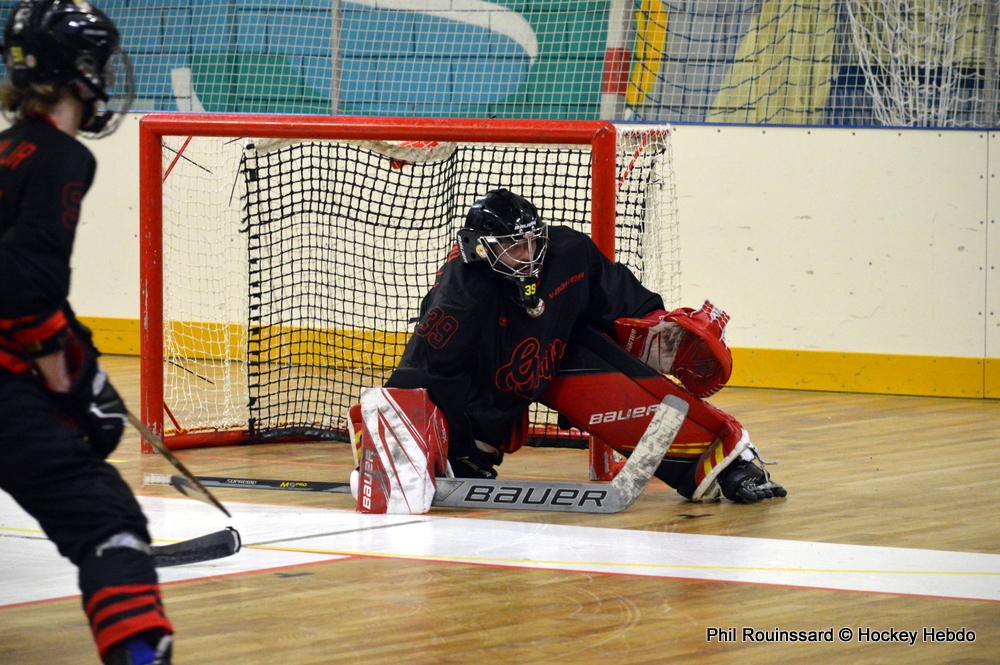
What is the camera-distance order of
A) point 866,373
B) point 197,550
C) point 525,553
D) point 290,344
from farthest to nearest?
point 866,373
point 290,344
point 525,553
point 197,550

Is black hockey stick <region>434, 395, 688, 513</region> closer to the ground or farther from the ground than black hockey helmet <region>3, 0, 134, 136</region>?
closer to the ground

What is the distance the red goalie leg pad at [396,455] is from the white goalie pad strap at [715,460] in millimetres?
854

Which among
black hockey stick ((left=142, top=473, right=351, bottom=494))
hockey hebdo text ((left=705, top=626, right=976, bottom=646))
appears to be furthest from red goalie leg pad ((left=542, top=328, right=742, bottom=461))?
hockey hebdo text ((left=705, top=626, right=976, bottom=646))

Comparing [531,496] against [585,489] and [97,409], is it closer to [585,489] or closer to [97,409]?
[585,489]

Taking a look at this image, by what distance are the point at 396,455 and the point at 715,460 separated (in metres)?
1.01

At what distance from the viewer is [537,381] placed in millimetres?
5117

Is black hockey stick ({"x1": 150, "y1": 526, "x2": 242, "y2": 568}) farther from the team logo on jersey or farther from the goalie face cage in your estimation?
the goalie face cage

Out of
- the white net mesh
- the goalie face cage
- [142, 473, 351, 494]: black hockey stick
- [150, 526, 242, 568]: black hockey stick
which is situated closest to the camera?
[150, 526, 242, 568]: black hockey stick

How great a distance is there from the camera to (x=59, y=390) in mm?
2689

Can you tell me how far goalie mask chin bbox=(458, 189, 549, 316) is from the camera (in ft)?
16.2

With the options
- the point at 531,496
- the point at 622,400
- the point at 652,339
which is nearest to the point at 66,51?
the point at 531,496

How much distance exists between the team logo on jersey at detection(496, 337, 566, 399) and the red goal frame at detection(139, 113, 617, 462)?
0.61 metres

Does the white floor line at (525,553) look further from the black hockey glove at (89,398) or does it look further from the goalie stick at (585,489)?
the black hockey glove at (89,398)

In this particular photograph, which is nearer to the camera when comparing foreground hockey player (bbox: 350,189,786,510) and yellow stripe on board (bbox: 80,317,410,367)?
foreground hockey player (bbox: 350,189,786,510)
